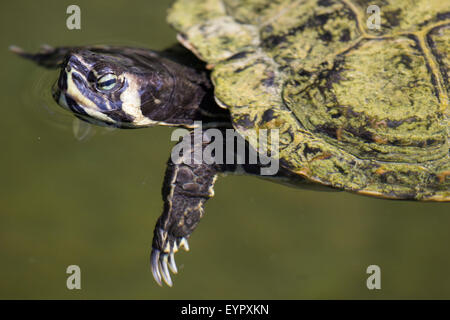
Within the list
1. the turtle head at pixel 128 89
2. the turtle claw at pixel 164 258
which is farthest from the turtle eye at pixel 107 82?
the turtle claw at pixel 164 258

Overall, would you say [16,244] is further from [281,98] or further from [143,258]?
[281,98]

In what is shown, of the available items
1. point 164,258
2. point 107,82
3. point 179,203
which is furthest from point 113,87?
point 164,258

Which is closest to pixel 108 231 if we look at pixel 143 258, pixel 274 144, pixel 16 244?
pixel 143 258

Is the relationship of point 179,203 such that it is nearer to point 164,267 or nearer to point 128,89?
point 164,267

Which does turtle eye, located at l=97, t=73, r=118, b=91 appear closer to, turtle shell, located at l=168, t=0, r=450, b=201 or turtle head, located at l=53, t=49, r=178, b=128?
turtle head, located at l=53, t=49, r=178, b=128

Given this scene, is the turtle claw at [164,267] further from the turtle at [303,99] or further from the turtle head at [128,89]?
the turtle head at [128,89]
